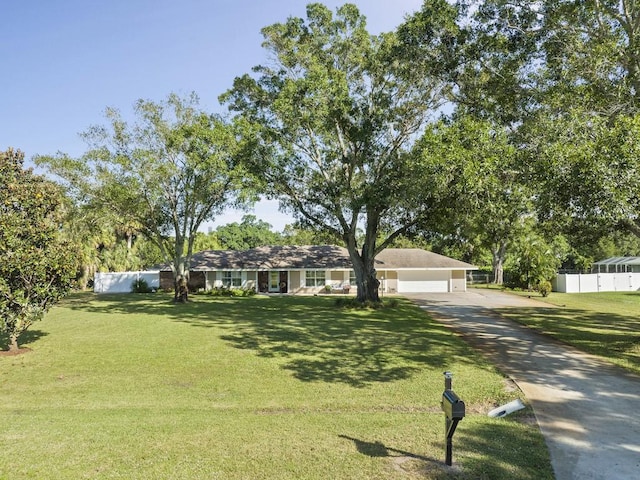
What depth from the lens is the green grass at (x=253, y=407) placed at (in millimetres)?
5547

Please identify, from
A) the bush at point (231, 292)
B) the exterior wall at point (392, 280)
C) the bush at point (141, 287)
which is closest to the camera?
the bush at point (231, 292)

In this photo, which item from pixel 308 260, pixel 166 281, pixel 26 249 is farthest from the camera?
pixel 166 281

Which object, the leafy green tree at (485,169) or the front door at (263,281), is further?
the front door at (263,281)

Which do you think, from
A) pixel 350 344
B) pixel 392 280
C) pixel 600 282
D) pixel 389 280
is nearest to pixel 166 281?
pixel 389 280

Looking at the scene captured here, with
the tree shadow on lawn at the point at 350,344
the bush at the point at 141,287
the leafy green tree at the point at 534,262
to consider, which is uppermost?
the leafy green tree at the point at 534,262

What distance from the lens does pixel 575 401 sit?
829 centimetres

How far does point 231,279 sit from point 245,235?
36.9 meters

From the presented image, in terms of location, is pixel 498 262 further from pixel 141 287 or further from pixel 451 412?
pixel 451 412

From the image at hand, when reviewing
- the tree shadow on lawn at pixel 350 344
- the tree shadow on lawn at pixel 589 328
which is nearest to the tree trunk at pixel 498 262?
the tree shadow on lawn at pixel 589 328

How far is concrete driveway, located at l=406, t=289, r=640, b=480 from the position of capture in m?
5.73

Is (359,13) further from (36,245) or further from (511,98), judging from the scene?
(36,245)

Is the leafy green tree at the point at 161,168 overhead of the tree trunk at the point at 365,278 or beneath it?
overhead

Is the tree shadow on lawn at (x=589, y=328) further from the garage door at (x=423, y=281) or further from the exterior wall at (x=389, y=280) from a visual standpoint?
the exterior wall at (x=389, y=280)

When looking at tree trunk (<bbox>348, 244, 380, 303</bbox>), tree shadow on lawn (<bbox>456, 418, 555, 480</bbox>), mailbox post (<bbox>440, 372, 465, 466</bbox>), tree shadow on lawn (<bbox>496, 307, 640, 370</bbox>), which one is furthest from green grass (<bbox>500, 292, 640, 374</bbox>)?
mailbox post (<bbox>440, 372, 465, 466</bbox>)
